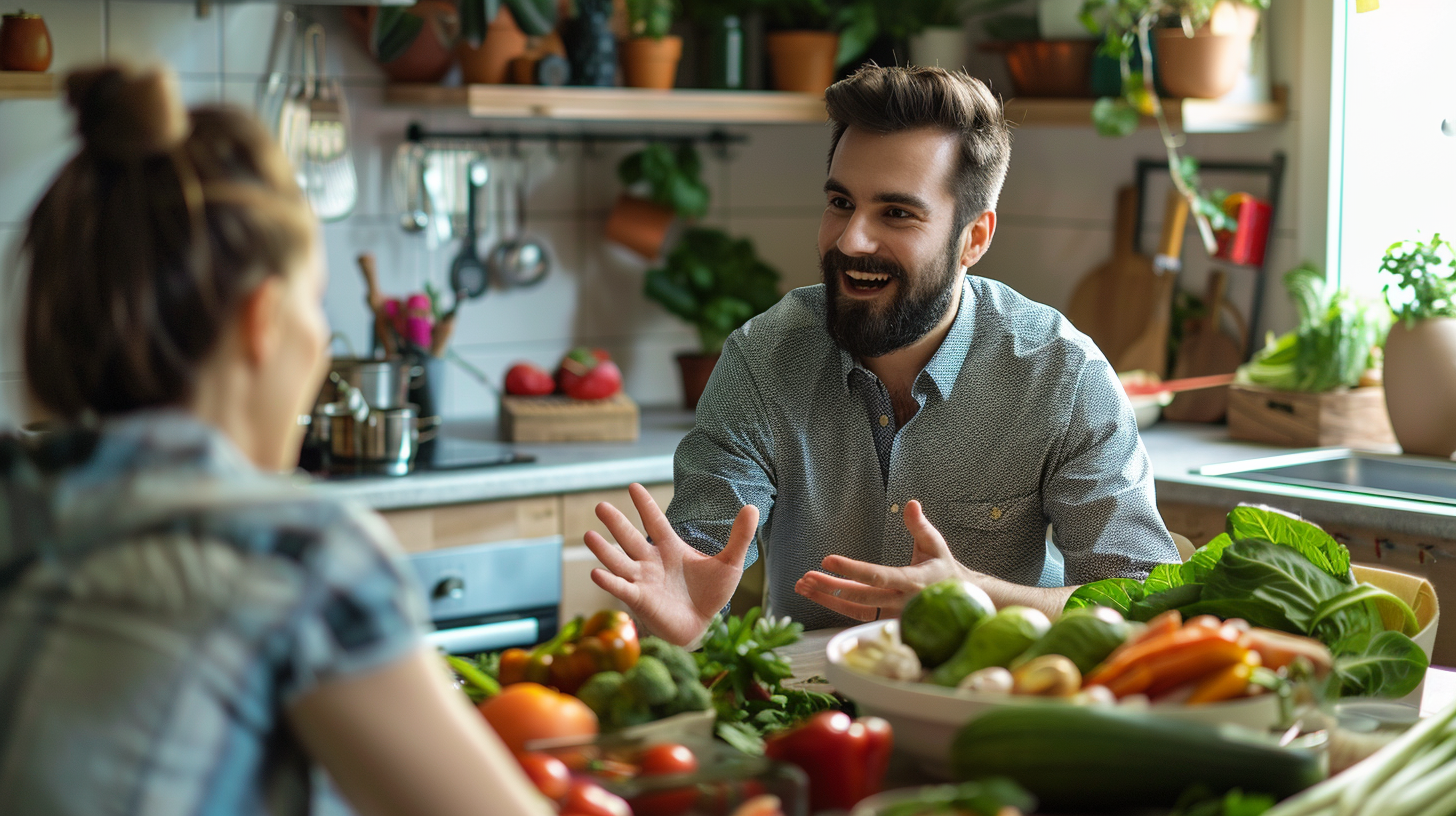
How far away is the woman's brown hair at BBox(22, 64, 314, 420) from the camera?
29.5 inches

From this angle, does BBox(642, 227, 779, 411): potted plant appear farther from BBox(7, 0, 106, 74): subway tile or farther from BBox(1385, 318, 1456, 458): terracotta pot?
BBox(1385, 318, 1456, 458): terracotta pot

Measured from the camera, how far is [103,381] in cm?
77

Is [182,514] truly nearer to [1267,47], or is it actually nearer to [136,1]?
[136,1]

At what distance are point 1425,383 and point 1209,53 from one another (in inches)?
30.5

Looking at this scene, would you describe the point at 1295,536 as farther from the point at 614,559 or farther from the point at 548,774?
the point at 548,774

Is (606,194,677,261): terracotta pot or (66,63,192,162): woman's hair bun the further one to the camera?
(606,194,677,261): terracotta pot

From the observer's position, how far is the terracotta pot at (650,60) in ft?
10.6

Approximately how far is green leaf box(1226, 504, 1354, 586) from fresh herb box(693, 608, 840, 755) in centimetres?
45

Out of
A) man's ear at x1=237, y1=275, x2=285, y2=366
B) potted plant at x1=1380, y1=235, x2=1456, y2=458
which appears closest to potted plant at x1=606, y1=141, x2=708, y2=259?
potted plant at x1=1380, y1=235, x2=1456, y2=458

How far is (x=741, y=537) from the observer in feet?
5.14

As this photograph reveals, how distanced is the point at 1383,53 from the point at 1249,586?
84.5 inches

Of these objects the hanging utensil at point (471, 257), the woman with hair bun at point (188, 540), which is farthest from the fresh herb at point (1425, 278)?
the woman with hair bun at point (188, 540)

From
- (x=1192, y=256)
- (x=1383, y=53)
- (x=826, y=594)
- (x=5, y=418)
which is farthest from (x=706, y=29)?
(x=826, y=594)

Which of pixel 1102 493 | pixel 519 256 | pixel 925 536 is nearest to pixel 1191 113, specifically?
pixel 1102 493
